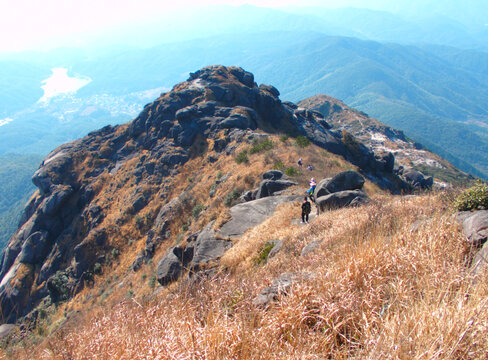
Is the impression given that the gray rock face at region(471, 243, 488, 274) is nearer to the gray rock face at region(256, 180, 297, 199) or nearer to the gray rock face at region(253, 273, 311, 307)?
the gray rock face at region(253, 273, 311, 307)

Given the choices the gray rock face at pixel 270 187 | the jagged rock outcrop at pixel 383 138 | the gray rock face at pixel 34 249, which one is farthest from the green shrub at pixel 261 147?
the jagged rock outcrop at pixel 383 138

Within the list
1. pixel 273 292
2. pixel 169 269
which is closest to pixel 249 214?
pixel 169 269

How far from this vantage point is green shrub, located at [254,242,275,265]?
873 cm

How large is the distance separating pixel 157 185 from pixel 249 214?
21014 millimetres

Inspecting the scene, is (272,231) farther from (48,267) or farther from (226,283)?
(48,267)

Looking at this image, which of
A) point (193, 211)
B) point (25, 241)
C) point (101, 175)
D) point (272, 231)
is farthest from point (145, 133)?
point (272, 231)

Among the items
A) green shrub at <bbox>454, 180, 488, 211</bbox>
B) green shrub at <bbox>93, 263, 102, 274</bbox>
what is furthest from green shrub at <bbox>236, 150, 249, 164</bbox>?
green shrub at <bbox>454, 180, 488, 211</bbox>

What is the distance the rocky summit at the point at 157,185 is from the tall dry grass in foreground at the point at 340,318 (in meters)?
8.74

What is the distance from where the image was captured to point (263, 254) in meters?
9.02

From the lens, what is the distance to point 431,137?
19900cm

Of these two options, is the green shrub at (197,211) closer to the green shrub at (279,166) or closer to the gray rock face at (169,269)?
the green shrub at (279,166)

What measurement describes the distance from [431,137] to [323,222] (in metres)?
231

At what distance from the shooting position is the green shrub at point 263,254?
8733 millimetres

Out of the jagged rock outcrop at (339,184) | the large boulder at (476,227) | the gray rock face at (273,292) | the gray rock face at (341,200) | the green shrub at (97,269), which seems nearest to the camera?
the gray rock face at (273,292)
